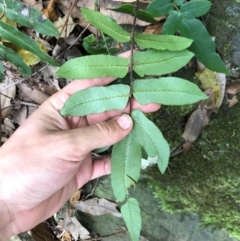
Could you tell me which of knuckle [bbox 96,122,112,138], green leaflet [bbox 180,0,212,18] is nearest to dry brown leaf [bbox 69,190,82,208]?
knuckle [bbox 96,122,112,138]

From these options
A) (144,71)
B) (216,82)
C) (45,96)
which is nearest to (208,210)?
(216,82)

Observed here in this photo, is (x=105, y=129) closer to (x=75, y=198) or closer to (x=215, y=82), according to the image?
(x=215, y=82)

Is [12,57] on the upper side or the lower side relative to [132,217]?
upper

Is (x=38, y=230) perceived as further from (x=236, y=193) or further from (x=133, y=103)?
(x=133, y=103)

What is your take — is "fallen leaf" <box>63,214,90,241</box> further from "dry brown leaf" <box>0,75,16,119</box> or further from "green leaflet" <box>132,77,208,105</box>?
"green leaflet" <box>132,77,208,105</box>

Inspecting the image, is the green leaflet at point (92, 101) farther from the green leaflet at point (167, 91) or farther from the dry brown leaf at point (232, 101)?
the dry brown leaf at point (232, 101)

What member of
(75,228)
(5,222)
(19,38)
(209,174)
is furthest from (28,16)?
(75,228)
